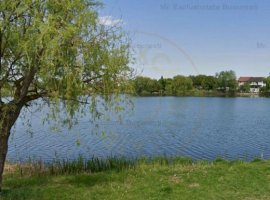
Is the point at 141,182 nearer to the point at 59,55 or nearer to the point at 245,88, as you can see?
the point at 59,55

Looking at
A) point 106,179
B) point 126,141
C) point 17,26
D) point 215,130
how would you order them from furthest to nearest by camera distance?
1. point 215,130
2. point 126,141
3. point 106,179
4. point 17,26

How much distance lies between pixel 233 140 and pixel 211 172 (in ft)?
52.1

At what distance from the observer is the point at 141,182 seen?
1041 cm

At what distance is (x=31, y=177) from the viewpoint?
39.9ft

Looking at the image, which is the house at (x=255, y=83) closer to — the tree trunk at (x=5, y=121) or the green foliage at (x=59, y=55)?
the green foliage at (x=59, y=55)

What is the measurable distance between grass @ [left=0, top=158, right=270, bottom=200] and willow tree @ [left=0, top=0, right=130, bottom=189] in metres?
1.75

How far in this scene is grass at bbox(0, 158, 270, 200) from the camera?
9.12 m

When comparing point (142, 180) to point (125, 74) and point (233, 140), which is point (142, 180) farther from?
point (233, 140)

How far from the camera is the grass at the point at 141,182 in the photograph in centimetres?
912

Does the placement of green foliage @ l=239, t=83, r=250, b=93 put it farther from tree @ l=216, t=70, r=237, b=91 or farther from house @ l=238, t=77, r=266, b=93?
house @ l=238, t=77, r=266, b=93

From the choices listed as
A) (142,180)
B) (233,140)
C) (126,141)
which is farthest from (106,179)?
(233,140)

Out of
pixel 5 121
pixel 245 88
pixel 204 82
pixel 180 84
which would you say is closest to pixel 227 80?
pixel 245 88

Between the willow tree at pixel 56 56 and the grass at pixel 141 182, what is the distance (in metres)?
1.75

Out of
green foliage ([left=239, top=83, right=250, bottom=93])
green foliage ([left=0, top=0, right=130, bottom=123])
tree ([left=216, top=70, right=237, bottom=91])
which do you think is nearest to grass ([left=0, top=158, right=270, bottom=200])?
green foliage ([left=0, top=0, right=130, bottom=123])
